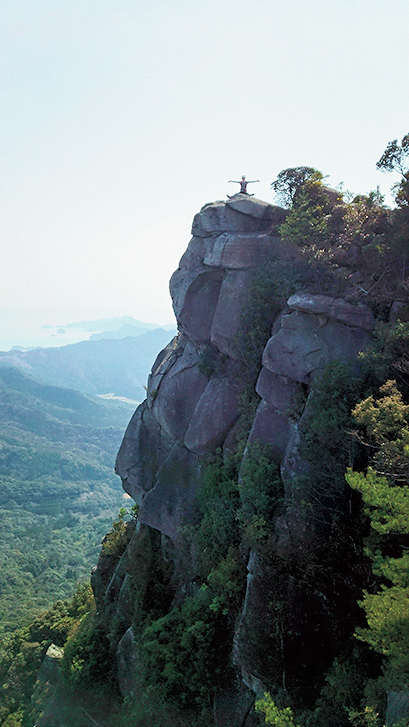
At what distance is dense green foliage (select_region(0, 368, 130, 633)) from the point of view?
74.3 m

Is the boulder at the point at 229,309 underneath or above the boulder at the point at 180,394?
above

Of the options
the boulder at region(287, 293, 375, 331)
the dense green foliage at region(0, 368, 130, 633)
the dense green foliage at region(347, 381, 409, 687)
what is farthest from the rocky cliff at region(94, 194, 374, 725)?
the dense green foliage at region(0, 368, 130, 633)

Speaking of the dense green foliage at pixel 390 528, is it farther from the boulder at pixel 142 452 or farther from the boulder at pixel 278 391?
the boulder at pixel 142 452

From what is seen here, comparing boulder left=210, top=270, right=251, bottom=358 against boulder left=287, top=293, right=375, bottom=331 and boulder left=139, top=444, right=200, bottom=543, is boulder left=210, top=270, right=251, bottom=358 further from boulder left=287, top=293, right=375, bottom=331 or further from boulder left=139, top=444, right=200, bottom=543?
boulder left=139, top=444, right=200, bottom=543

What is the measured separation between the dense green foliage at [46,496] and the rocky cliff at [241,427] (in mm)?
40586

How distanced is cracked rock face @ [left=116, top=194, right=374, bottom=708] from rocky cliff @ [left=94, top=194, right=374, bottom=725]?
4 centimetres

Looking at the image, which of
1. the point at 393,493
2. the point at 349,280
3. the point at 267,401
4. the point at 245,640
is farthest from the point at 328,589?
the point at 349,280

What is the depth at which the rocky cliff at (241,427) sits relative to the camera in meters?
10.9

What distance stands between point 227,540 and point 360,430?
21.3ft

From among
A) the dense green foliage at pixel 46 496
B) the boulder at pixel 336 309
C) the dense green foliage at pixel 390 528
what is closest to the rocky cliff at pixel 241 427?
the boulder at pixel 336 309

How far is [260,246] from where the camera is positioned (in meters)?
17.0

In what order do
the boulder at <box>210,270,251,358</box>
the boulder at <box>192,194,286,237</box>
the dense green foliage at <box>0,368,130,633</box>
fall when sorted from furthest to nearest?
the dense green foliage at <box>0,368,130,633</box>
the boulder at <box>192,194,286,237</box>
the boulder at <box>210,270,251,358</box>

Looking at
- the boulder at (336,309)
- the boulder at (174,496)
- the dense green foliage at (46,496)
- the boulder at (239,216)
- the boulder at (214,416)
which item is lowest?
the dense green foliage at (46,496)

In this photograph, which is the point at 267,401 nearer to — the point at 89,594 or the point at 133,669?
the point at 133,669
